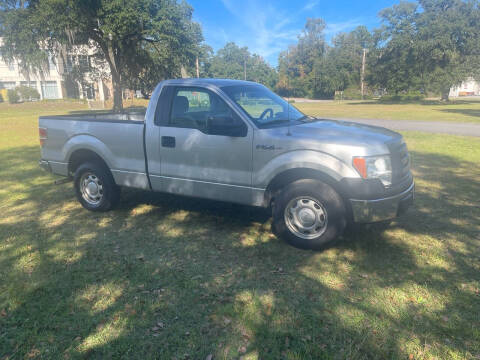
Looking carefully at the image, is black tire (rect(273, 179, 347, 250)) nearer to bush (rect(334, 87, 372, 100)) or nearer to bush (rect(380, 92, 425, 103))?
bush (rect(380, 92, 425, 103))

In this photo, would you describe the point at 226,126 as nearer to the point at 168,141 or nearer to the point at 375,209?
the point at 168,141

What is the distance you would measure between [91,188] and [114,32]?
805 inches

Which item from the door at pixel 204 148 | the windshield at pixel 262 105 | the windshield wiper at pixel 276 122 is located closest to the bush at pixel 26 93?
the door at pixel 204 148

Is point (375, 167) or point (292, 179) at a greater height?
point (375, 167)

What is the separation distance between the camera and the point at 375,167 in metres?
3.99

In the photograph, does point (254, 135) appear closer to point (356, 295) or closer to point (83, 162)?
point (356, 295)

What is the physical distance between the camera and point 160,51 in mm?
26156

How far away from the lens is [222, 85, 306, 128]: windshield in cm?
477

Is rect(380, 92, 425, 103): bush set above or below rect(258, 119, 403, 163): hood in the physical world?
above

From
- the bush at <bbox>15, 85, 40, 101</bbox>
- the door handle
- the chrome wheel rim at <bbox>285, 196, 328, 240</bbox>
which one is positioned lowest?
the chrome wheel rim at <bbox>285, 196, 328, 240</bbox>

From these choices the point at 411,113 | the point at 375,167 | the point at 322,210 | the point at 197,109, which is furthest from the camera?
the point at 411,113

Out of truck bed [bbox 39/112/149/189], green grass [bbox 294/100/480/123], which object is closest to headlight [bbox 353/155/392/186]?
truck bed [bbox 39/112/149/189]

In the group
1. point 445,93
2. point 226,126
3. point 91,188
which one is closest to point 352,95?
point 445,93

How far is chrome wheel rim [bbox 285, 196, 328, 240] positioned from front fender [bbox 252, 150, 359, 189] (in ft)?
1.22
